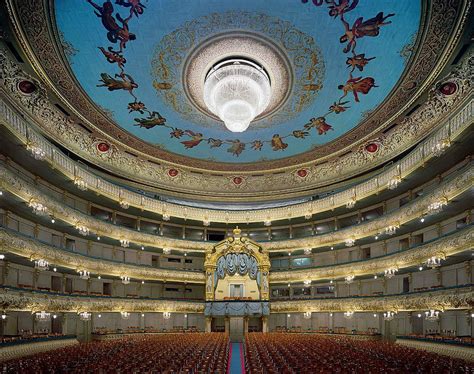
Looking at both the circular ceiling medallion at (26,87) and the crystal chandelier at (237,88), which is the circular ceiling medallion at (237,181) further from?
the circular ceiling medallion at (26,87)

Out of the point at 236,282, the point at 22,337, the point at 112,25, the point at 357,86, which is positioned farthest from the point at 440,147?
the point at 22,337

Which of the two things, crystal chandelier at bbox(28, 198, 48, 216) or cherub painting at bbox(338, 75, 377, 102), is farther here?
cherub painting at bbox(338, 75, 377, 102)

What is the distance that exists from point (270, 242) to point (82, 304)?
17309 millimetres

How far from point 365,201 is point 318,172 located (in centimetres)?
509

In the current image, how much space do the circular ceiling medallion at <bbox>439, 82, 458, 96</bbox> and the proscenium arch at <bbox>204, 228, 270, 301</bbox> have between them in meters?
19.6

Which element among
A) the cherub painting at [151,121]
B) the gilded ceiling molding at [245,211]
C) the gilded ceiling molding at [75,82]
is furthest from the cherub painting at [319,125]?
the cherub painting at [151,121]

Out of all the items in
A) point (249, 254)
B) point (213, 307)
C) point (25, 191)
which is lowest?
point (213, 307)

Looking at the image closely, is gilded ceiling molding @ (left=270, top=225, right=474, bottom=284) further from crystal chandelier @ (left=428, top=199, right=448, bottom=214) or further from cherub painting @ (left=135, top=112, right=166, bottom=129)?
cherub painting @ (left=135, top=112, right=166, bottom=129)

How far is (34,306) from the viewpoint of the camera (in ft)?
69.3

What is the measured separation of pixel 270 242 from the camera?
120 ft

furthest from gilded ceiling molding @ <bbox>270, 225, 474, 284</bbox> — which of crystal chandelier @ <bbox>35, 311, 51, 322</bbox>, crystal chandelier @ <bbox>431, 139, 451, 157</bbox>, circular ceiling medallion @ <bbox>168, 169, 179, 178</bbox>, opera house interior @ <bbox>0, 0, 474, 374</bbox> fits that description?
crystal chandelier @ <bbox>35, 311, 51, 322</bbox>

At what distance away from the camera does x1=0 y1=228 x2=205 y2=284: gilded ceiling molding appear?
64.9 feet

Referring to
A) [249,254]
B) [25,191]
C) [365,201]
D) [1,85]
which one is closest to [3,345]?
[25,191]

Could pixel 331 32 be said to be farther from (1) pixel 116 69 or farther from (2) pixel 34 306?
(2) pixel 34 306
